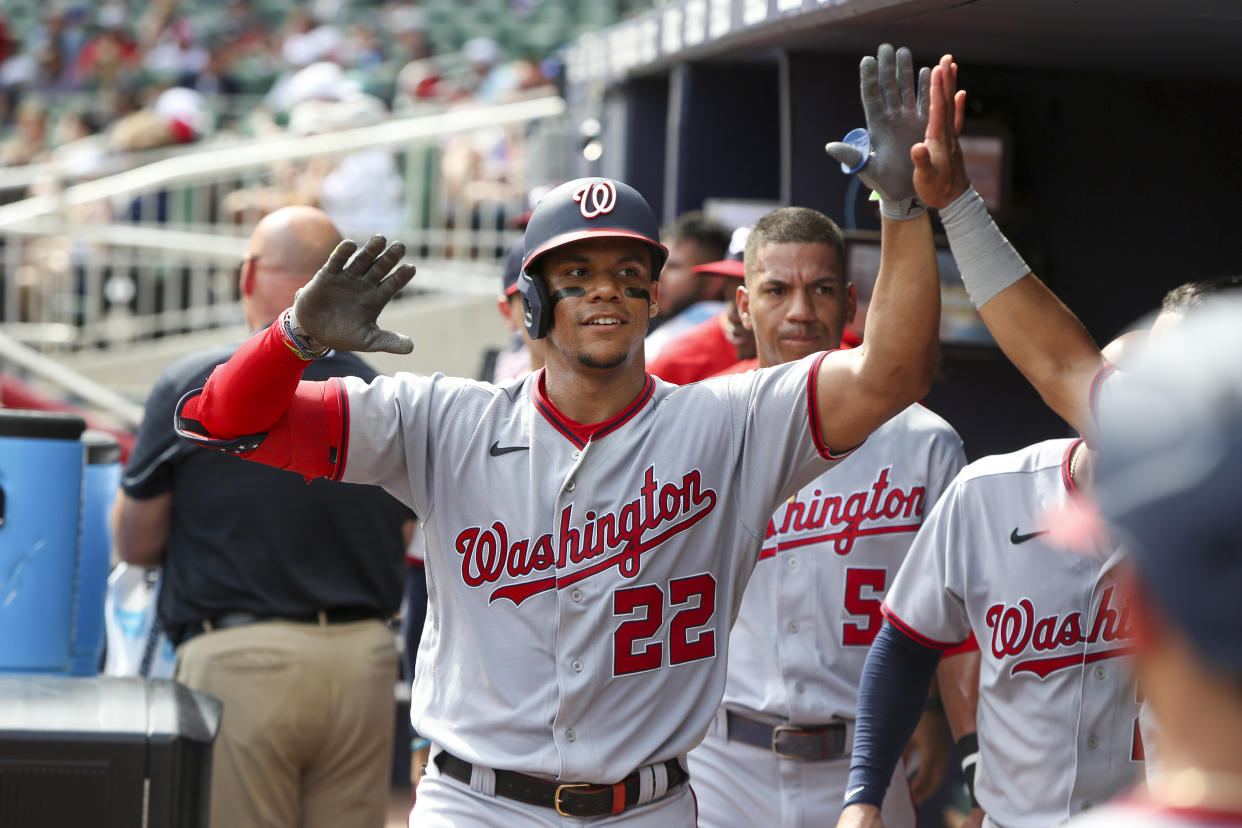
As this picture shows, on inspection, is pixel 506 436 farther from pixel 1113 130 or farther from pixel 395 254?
pixel 1113 130

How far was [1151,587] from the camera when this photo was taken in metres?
1.03

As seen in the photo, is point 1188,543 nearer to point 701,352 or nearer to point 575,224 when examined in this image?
point 575,224

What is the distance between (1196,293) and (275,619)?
247cm

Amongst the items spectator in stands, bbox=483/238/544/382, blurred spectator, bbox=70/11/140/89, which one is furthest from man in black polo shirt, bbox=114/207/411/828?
blurred spectator, bbox=70/11/140/89

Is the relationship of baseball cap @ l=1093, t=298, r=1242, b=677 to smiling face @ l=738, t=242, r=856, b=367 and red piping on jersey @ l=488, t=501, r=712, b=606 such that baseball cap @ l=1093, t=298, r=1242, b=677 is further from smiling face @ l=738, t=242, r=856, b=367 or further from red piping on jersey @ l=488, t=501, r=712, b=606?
smiling face @ l=738, t=242, r=856, b=367

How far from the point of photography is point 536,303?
275cm

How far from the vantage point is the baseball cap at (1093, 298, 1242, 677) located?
3.21ft

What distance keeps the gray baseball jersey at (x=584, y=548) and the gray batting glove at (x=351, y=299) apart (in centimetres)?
20

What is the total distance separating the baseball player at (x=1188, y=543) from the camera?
0.98 meters

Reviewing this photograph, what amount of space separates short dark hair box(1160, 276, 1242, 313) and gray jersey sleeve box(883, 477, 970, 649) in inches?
22.8

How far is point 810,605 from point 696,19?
2.32 meters

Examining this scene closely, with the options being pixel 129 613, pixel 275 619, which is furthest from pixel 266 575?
pixel 129 613

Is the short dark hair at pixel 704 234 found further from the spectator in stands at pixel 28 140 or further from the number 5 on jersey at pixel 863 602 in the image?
the spectator in stands at pixel 28 140

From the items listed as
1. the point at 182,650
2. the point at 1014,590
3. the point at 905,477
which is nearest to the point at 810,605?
the point at 905,477
